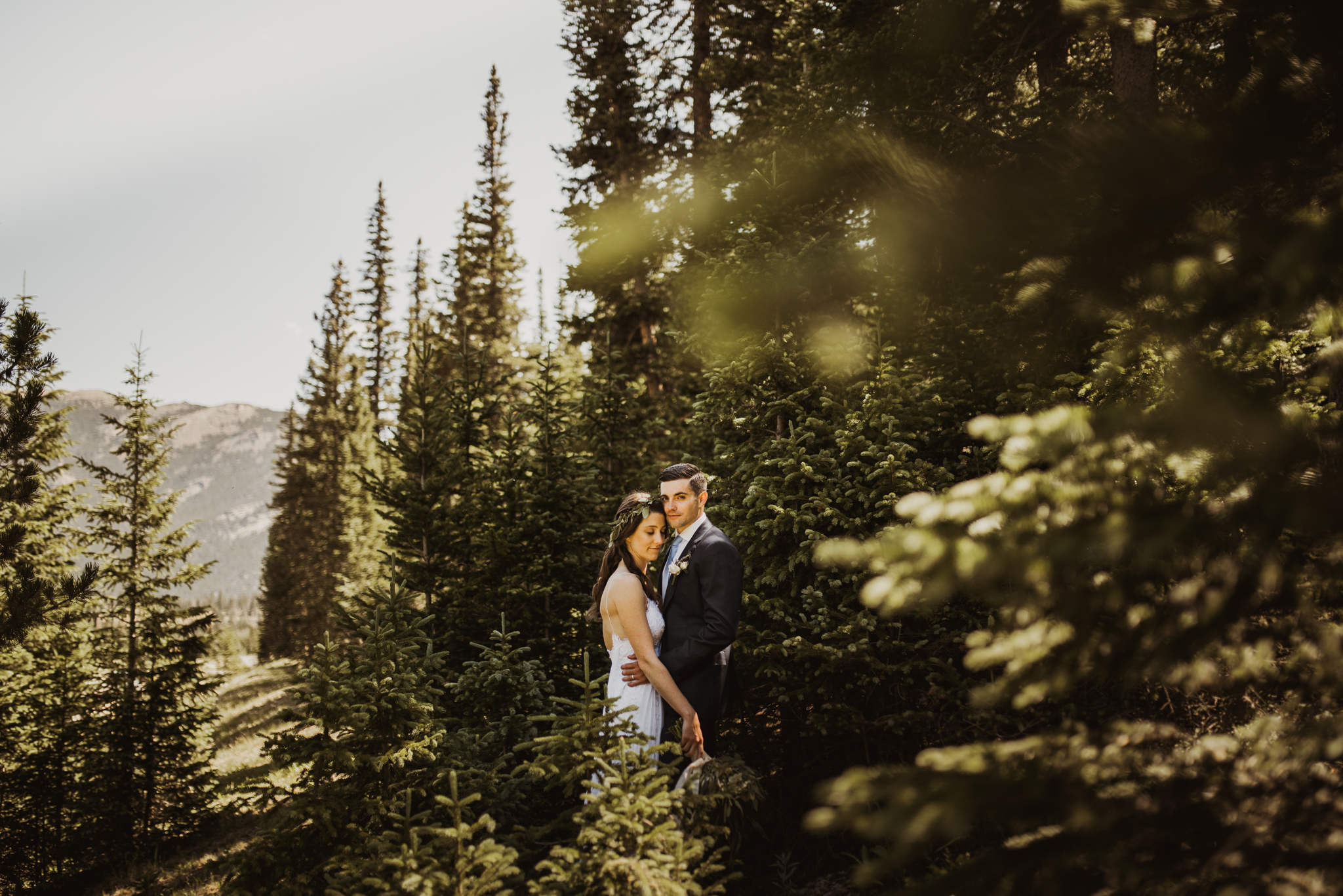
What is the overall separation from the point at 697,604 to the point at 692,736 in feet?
3.01

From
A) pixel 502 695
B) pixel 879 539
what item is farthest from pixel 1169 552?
pixel 502 695

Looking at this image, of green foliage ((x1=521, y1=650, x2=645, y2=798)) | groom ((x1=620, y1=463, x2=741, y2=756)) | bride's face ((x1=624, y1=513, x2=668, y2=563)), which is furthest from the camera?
bride's face ((x1=624, y1=513, x2=668, y2=563))

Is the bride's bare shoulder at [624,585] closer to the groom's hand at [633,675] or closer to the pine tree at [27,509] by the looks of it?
the groom's hand at [633,675]

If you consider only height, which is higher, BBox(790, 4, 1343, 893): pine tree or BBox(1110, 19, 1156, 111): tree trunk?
BBox(1110, 19, 1156, 111): tree trunk

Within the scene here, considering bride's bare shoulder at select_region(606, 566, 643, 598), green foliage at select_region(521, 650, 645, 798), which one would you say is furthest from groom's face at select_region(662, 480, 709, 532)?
green foliage at select_region(521, 650, 645, 798)

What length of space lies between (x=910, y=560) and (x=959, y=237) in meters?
3.50

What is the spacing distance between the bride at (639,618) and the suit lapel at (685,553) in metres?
0.07

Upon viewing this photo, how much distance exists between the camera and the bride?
445 cm

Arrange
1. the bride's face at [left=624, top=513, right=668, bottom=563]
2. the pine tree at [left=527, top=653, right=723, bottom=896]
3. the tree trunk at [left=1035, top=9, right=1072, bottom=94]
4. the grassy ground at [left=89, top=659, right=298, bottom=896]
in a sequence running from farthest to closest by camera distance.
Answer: the grassy ground at [left=89, top=659, right=298, bottom=896] < the tree trunk at [left=1035, top=9, right=1072, bottom=94] < the bride's face at [left=624, top=513, right=668, bottom=563] < the pine tree at [left=527, top=653, right=723, bottom=896]

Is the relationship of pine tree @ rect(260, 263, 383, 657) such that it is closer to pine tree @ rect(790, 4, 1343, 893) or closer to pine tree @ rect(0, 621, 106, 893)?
pine tree @ rect(0, 621, 106, 893)

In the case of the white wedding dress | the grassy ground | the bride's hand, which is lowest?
the grassy ground

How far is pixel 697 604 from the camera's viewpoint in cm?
493

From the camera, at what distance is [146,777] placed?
12.6 m

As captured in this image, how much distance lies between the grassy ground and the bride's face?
276 centimetres
